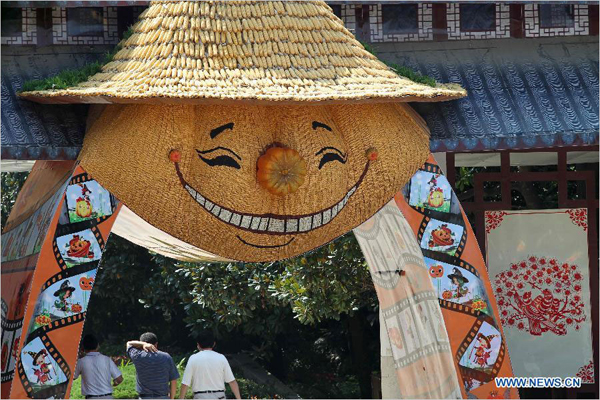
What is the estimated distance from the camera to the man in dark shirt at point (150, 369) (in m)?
8.64

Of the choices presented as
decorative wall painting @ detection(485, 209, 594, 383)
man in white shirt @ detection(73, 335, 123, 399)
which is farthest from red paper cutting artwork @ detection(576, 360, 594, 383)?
man in white shirt @ detection(73, 335, 123, 399)

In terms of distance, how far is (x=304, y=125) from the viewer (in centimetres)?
754

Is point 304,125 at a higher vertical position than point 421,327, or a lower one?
higher

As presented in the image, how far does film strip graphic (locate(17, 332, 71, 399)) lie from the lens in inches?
286

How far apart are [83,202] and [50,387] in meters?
1.11

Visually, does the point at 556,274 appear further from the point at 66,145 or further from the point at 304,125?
the point at 66,145

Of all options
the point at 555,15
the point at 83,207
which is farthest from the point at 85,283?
the point at 555,15

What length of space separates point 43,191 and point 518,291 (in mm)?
3824

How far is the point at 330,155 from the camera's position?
7.57 m

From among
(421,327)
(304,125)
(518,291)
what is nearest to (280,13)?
(304,125)

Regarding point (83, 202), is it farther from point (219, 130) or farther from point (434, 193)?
point (434, 193)

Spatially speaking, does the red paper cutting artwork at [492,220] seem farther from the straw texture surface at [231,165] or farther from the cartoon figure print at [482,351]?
the straw texture surface at [231,165]

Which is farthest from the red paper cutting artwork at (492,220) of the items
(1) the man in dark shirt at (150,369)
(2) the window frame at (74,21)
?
(2) the window frame at (74,21)

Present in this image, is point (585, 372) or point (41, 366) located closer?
point (41, 366)
